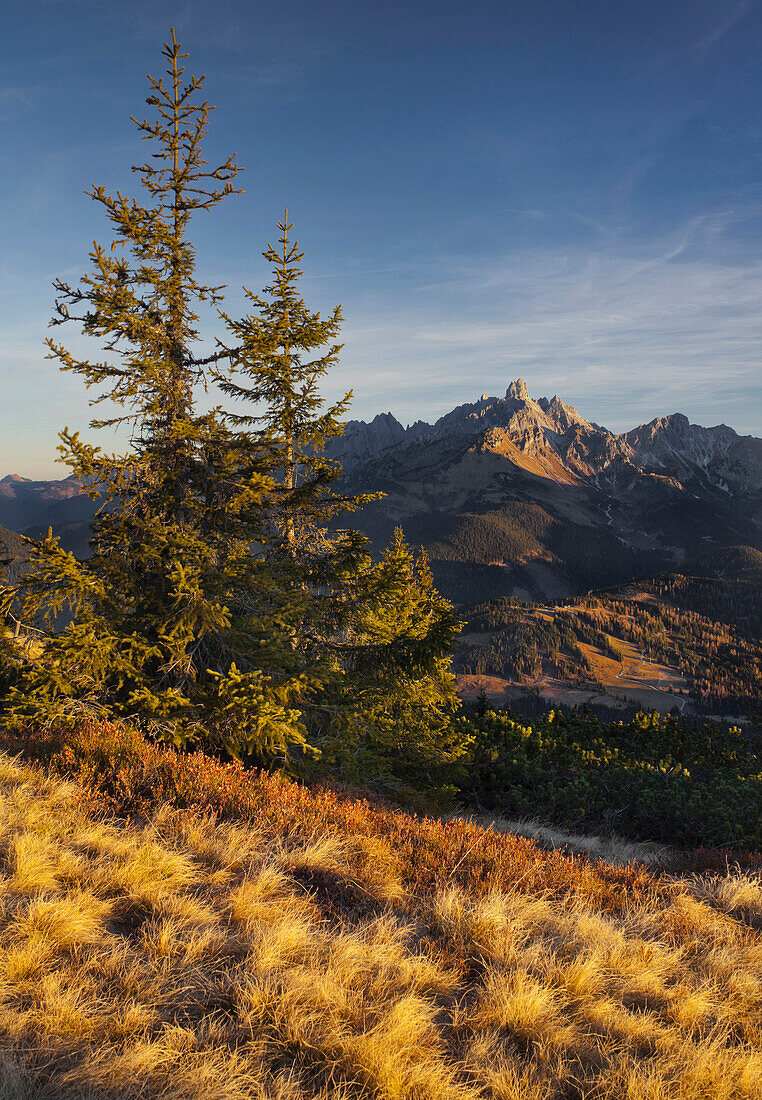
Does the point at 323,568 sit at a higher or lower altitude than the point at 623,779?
higher

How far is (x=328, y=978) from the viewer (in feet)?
13.6

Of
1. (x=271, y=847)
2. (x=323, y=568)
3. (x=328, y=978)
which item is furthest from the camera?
(x=323, y=568)

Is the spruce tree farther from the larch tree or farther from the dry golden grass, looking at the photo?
the dry golden grass

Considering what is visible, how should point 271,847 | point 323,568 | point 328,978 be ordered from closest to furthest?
point 328,978 < point 271,847 < point 323,568

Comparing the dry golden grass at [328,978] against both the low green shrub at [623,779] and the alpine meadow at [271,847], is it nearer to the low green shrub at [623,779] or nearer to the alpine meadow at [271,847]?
the alpine meadow at [271,847]

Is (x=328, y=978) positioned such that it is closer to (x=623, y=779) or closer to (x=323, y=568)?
(x=323, y=568)

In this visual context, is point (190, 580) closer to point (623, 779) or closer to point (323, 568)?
point (323, 568)

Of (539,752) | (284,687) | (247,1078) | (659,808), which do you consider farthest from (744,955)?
(539,752)

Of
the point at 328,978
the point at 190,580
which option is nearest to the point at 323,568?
the point at 190,580

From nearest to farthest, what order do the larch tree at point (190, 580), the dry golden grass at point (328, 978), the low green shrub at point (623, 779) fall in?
the dry golden grass at point (328, 978) < the larch tree at point (190, 580) < the low green shrub at point (623, 779)

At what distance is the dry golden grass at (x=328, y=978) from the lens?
11.4ft

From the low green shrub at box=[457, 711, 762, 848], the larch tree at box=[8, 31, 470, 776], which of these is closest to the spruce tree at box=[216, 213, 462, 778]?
the larch tree at box=[8, 31, 470, 776]

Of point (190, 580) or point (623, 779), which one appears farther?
point (623, 779)

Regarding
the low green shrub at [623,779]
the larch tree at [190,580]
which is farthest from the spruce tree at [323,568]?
the low green shrub at [623,779]
